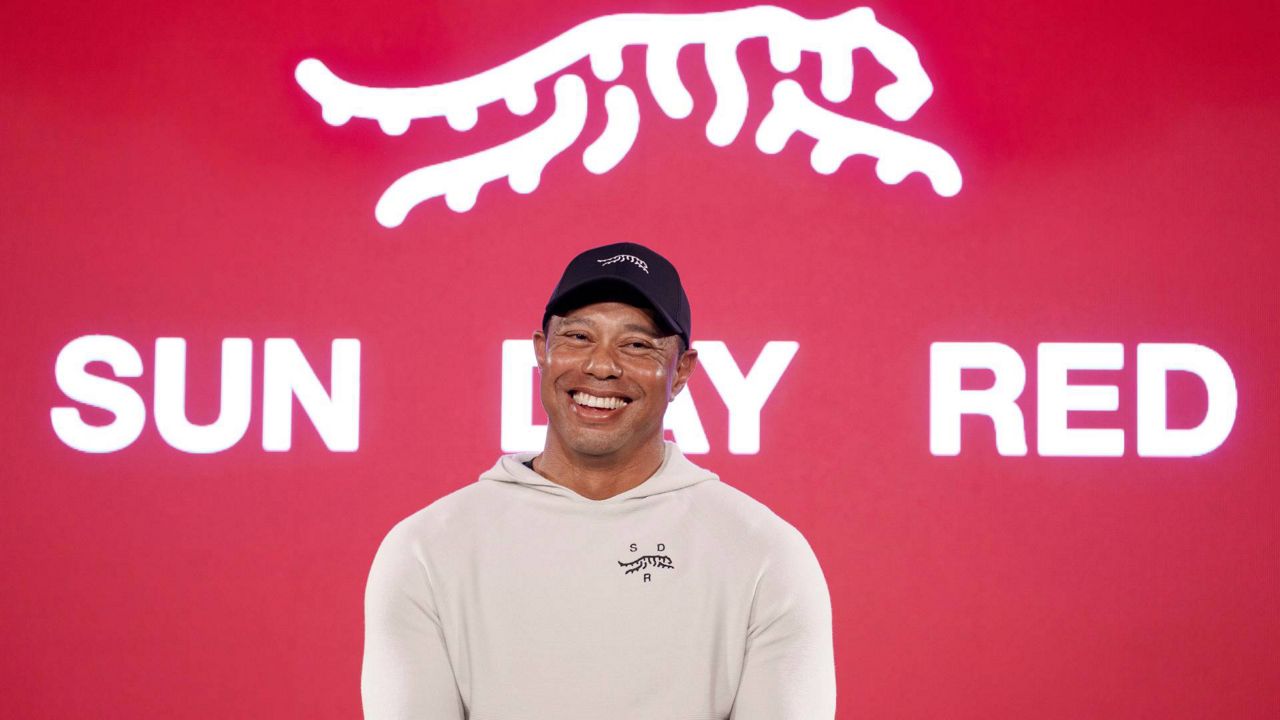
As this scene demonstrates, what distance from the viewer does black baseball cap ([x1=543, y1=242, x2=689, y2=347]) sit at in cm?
155

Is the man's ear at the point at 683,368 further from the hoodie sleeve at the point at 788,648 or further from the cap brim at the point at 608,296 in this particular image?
the hoodie sleeve at the point at 788,648

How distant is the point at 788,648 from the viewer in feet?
4.87

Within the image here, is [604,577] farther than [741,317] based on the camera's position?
No

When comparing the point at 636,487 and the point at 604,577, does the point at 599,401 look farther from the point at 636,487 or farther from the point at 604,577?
the point at 604,577

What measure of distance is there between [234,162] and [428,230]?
0.56 m

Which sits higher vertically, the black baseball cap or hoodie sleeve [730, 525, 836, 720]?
the black baseball cap

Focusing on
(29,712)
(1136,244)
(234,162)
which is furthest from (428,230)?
(1136,244)

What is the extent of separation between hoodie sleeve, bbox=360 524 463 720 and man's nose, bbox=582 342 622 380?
1.11ft

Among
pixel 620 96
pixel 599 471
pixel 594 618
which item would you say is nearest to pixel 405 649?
pixel 594 618

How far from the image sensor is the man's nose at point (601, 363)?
1573 millimetres

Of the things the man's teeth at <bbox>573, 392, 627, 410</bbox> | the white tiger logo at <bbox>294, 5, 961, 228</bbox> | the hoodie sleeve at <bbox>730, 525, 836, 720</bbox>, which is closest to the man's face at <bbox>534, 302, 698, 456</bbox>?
the man's teeth at <bbox>573, 392, 627, 410</bbox>

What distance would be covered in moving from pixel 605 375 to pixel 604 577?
273 mm

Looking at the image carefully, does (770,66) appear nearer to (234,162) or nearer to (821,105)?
(821,105)

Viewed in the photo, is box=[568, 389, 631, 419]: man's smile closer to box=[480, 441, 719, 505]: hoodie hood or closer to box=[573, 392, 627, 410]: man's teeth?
box=[573, 392, 627, 410]: man's teeth
